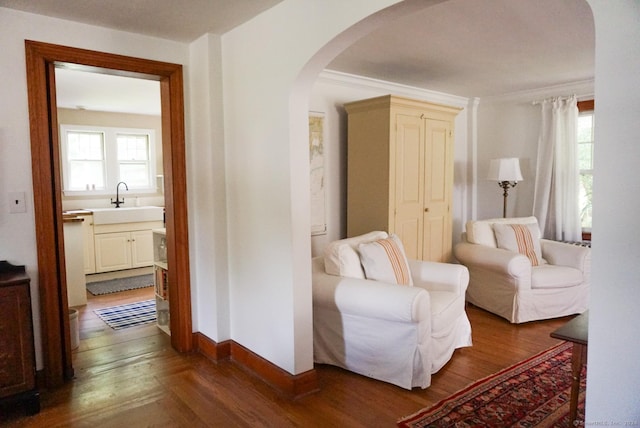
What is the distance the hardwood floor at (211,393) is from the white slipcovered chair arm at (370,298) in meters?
0.45

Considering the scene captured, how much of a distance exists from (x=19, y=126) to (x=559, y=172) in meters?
4.93

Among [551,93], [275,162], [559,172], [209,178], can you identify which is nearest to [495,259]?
[559,172]

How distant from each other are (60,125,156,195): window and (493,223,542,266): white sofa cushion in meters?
5.20

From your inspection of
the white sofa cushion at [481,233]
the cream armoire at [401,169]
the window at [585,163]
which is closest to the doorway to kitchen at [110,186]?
the cream armoire at [401,169]

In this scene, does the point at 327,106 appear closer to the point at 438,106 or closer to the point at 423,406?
the point at 438,106

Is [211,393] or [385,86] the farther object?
[385,86]

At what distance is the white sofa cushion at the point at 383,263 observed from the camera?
3000mm

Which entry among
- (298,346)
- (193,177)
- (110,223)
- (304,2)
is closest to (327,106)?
(193,177)

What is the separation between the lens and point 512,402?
2.46 m

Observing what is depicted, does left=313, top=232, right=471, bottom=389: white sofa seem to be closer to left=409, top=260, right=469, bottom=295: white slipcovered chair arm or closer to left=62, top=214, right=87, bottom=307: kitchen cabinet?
left=409, top=260, right=469, bottom=295: white slipcovered chair arm

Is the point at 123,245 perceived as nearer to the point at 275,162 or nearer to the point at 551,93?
the point at 275,162

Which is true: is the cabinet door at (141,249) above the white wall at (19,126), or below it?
below

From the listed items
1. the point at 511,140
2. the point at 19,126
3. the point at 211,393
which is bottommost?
the point at 211,393

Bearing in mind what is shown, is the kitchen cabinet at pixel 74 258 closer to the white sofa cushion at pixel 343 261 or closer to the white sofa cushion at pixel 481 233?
the white sofa cushion at pixel 343 261
